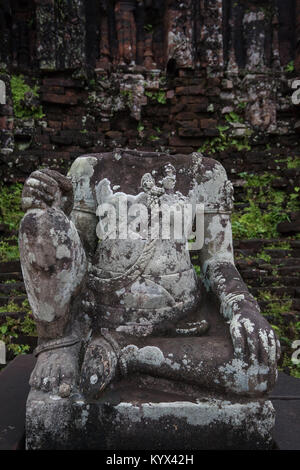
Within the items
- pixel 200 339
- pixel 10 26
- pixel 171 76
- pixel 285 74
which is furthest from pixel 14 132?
pixel 200 339

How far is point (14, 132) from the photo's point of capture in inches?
304

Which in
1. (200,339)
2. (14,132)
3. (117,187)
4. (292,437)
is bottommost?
(292,437)

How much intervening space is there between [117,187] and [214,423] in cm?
122

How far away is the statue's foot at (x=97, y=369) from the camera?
5.38ft

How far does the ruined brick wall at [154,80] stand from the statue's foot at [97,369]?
20.8 ft

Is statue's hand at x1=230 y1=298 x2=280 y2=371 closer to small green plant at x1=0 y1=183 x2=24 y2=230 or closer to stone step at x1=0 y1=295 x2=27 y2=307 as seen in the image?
stone step at x1=0 y1=295 x2=27 y2=307

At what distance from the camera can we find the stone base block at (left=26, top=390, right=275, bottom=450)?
64.4 inches

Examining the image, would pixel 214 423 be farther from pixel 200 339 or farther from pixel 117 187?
pixel 117 187

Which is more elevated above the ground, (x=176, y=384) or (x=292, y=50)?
(x=292, y=50)

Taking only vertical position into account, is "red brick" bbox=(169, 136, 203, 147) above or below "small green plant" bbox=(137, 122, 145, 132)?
below

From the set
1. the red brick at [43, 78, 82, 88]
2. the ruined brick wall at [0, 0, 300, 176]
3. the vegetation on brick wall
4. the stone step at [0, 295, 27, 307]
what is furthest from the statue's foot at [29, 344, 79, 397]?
the red brick at [43, 78, 82, 88]

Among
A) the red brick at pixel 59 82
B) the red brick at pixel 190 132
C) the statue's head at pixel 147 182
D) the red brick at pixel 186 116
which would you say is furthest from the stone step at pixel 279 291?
the red brick at pixel 59 82

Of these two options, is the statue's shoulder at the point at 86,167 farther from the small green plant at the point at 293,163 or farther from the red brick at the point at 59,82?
the red brick at the point at 59,82
